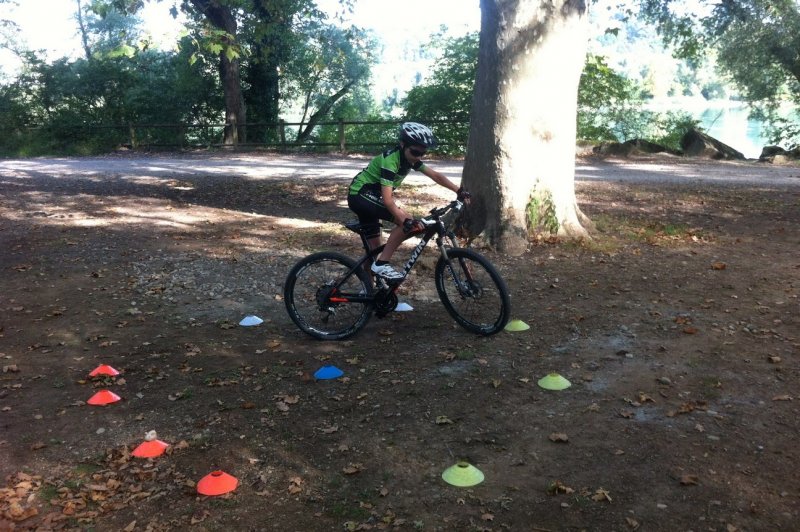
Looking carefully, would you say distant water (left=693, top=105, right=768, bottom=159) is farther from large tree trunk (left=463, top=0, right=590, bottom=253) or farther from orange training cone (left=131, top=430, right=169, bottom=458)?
orange training cone (left=131, top=430, right=169, bottom=458)

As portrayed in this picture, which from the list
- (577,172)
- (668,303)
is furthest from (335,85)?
(668,303)

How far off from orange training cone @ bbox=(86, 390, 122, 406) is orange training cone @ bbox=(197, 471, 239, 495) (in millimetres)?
1379

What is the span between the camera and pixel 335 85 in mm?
28891

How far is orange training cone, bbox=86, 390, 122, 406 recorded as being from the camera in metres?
4.55

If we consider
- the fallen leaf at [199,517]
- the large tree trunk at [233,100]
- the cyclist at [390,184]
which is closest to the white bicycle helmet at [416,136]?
the cyclist at [390,184]

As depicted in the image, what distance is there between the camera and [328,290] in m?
5.71

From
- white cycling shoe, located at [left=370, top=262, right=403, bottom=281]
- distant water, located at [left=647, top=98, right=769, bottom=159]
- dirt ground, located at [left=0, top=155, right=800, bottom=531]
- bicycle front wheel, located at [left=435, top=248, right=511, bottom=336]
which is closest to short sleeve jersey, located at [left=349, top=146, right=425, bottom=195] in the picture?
white cycling shoe, located at [left=370, top=262, right=403, bottom=281]

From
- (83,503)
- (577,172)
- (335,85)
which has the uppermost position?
(335,85)

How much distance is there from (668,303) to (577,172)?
1030 cm

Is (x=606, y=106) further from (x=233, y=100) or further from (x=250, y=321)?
(x=250, y=321)

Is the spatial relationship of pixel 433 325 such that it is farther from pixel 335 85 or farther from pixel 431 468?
pixel 335 85

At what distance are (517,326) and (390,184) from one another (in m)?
1.69

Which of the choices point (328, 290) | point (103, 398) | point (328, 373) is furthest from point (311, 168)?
point (103, 398)

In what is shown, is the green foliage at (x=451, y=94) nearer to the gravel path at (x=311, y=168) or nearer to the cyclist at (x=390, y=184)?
the gravel path at (x=311, y=168)
